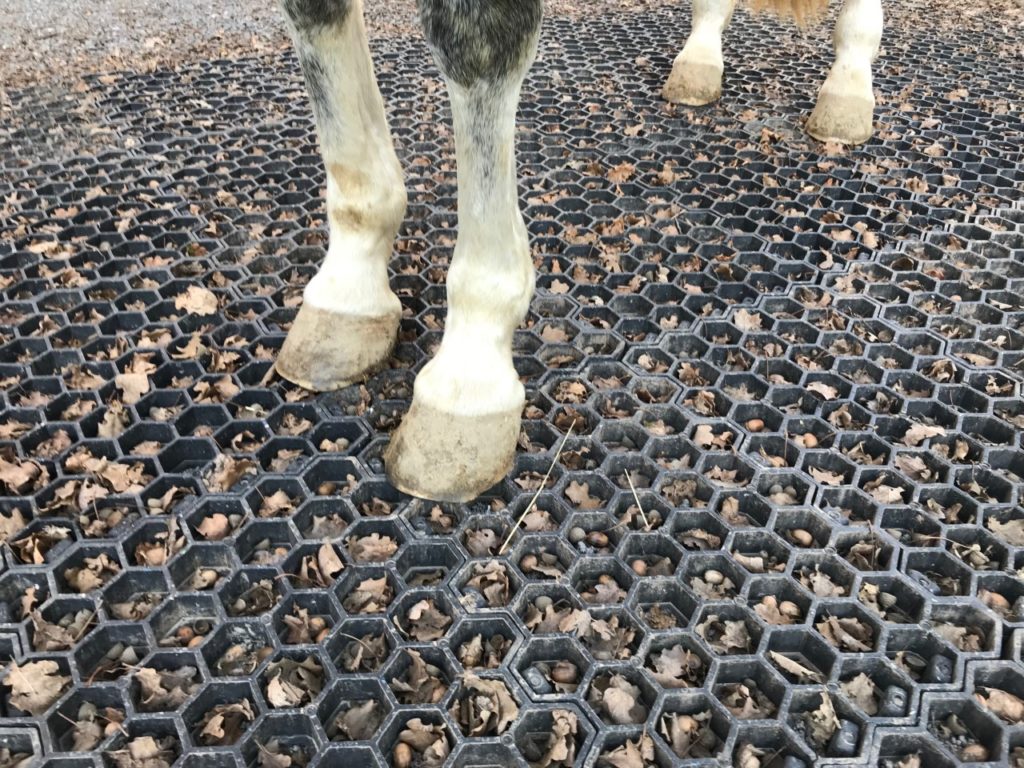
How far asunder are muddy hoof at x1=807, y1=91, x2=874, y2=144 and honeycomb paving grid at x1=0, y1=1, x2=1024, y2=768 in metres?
0.11

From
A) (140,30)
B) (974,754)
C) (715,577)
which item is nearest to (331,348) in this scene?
(715,577)

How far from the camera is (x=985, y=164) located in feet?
9.84

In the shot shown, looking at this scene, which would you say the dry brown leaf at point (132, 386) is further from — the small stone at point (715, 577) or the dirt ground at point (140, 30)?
the dirt ground at point (140, 30)

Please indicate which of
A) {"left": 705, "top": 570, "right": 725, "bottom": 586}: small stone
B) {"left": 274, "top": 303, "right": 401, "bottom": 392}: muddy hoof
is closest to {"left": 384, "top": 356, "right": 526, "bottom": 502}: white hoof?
{"left": 274, "top": 303, "right": 401, "bottom": 392}: muddy hoof

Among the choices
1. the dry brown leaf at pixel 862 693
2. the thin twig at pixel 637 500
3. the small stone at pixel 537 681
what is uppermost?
the dry brown leaf at pixel 862 693

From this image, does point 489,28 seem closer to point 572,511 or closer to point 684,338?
point 572,511

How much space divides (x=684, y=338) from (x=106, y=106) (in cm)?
281

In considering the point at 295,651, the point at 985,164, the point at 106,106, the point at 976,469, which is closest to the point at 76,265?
the point at 106,106

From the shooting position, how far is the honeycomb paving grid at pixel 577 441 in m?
1.32

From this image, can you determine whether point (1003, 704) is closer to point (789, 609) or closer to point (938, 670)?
point (938, 670)

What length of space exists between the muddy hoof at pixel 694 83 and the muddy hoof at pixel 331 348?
7.21 feet

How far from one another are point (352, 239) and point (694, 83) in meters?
2.21

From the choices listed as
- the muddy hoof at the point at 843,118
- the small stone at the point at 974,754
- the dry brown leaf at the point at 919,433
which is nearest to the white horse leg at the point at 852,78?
the muddy hoof at the point at 843,118

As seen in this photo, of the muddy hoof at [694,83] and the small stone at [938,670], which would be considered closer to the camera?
the small stone at [938,670]
